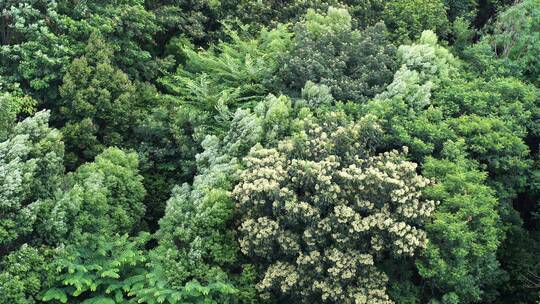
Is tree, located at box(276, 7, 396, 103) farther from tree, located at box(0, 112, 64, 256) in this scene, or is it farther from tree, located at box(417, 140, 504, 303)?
tree, located at box(0, 112, 64, 256)

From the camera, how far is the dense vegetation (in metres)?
13.2

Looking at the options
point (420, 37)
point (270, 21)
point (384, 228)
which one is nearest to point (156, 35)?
point (270, 21)

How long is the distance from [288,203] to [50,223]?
477 centimetres

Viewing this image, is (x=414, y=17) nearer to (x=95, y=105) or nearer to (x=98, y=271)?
(x=95, y=105)

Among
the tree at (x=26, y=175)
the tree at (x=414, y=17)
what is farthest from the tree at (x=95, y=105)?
the tree at (x=414, y=17)

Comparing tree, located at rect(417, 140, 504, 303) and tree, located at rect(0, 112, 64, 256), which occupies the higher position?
tree, located at rect(0, 112, 64, 256)

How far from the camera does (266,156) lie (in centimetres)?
1449

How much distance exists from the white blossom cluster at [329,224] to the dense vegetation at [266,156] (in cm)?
5

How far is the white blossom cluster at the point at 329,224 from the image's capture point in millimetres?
13148

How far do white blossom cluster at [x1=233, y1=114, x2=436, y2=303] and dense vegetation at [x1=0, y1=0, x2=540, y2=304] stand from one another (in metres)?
0.05

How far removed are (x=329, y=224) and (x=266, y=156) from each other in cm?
225

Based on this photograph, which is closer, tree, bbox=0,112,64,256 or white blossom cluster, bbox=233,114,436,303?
tree, bbox=0,112,64,256

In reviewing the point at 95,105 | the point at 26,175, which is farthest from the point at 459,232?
the point at 95,105

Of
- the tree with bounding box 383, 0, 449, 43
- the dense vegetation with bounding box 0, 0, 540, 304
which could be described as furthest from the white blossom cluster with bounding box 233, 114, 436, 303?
the tree with bounding box 383, 0, 449, 43
